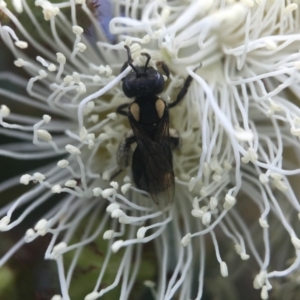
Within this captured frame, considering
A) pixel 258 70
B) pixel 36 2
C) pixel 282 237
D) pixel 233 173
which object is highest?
pixel 36 2

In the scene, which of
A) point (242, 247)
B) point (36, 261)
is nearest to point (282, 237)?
point (242, 247)

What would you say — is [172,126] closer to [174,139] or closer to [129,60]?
[174,139]

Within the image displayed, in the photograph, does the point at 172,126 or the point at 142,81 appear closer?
the point at 142,81

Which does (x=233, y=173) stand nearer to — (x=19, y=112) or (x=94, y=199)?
(x=94, y=199)

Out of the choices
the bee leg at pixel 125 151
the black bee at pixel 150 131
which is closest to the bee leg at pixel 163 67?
the black bee at pixel 150 131

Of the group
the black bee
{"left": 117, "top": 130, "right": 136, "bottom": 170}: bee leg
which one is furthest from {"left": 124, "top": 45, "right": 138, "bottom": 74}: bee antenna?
{"left": 117, "top": 130, "right": 136, "bottom": 170}: bee leg

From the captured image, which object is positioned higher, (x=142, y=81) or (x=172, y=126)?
(x=142, y=81)

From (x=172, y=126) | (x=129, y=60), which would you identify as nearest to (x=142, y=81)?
(x=129, y=60)
